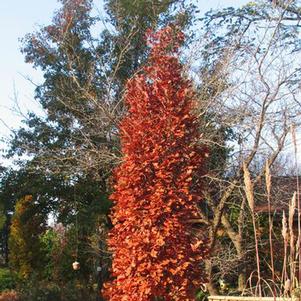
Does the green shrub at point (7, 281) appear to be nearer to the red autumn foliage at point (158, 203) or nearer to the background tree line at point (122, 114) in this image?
the background tree line at point (122, 114)

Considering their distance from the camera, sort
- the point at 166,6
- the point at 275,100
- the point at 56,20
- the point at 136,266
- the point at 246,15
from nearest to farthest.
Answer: the point at 136,266, the point at 275,100, the point at 246,15, the point at 166,6, the point at 56,20

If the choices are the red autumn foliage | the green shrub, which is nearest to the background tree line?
the green shrub

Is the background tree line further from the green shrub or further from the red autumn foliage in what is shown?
the red autumn foliage

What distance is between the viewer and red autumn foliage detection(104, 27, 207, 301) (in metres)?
5.55

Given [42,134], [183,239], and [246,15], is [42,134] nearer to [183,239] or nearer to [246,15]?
[246,15]

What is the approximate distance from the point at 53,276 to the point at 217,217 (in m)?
5.91

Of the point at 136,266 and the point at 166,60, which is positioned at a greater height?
the point at 166,60

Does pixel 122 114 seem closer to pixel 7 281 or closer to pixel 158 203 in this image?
pixel 158 203

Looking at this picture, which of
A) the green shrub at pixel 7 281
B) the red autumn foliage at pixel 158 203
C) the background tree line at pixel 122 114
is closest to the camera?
the red autumn foliage at pixel 158 203

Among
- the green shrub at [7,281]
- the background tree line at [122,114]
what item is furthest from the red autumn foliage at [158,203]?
the green shrub at [7,281]

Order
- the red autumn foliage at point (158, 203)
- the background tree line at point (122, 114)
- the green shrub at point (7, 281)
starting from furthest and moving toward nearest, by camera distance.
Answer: the green shrub at point (7, 281)
the background tree line at point (122, 114)
the red autumn foliage at point (158, 203)

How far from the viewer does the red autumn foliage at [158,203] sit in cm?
555

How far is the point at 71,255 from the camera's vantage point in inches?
560

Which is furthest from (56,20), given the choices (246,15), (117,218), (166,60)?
(117,218)
